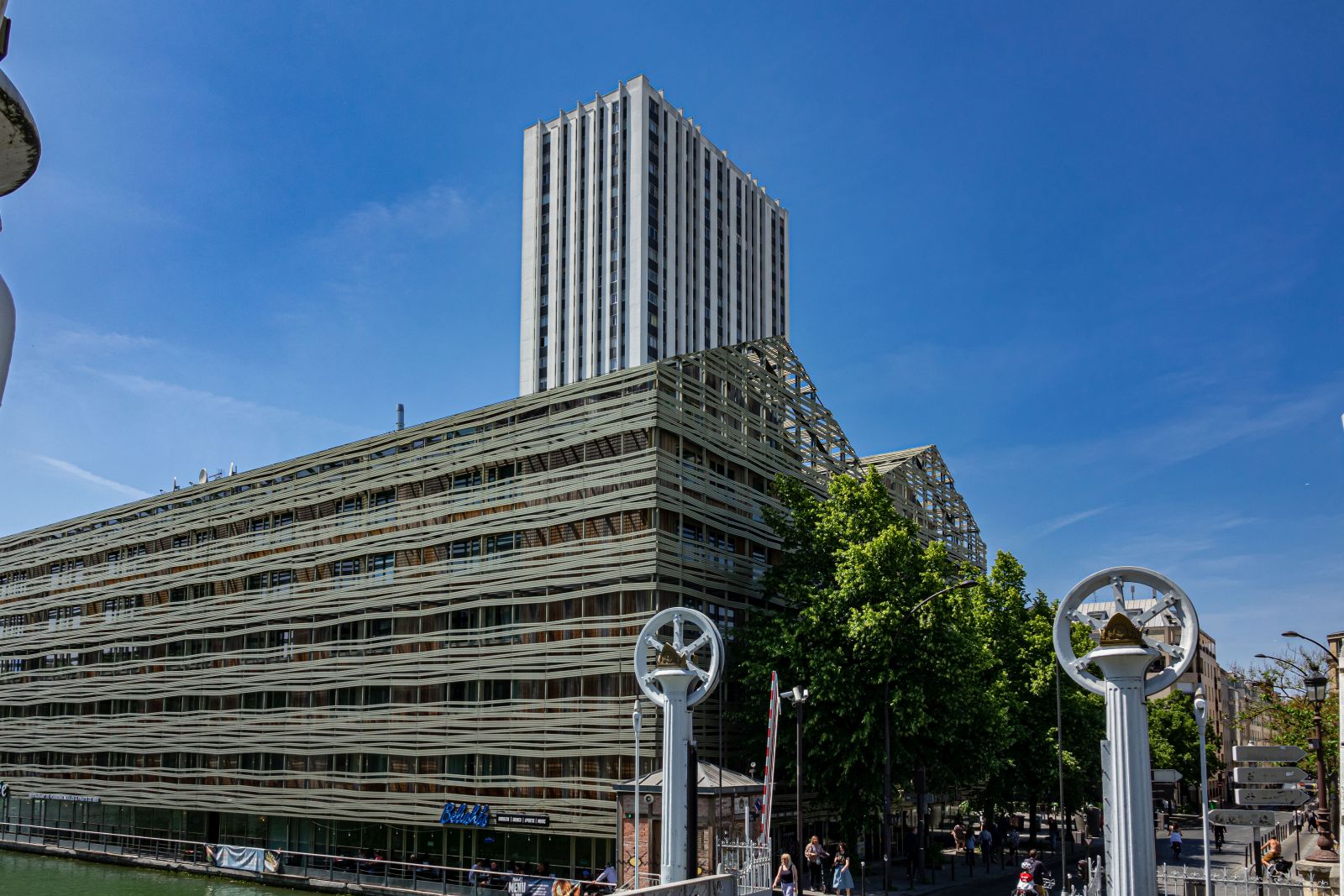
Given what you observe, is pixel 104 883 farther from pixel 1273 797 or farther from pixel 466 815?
pixel 1273 797

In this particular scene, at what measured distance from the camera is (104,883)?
4681 centimetres

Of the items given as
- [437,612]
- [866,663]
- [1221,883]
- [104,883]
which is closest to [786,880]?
[1221,883]

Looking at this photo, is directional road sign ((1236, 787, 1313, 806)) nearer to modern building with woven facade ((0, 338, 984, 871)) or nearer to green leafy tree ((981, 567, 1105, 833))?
modern building with woven facade ((0, 338, 984, 871))

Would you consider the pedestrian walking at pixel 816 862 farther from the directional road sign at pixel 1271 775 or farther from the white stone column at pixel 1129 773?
the directional road sign at pixel 1271 775

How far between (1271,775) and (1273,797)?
1.51m

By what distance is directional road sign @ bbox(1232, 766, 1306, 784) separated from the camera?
20391 mm

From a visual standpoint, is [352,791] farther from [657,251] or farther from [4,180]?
[657,251]

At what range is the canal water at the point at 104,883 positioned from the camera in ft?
143

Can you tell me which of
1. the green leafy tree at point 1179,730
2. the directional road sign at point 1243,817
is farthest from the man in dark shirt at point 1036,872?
the green leafy tree at point 1179,730

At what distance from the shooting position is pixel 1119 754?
20625 mm

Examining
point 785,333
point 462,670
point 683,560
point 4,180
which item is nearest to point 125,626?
point 462,670

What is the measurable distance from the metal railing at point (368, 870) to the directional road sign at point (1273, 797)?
16.2 m

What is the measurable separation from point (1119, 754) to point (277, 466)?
43354 mm

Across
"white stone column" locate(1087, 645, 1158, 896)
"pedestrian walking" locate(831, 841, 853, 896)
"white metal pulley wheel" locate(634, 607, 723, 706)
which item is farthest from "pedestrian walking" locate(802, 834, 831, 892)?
"white stone column" locate(1087, 645, 1158, 896)
